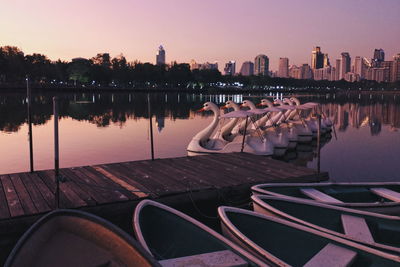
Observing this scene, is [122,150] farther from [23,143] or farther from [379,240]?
[379,240]

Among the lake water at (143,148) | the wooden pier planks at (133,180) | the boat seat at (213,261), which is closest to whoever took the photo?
Answer: the boat seat at (213,261)

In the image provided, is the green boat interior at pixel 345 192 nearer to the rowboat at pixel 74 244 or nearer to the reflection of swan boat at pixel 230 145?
→ the rowboat at pixel 74 244

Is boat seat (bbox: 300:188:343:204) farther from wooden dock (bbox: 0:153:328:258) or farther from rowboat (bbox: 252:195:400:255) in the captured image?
wooden dock (bbox: 0:153:328:258)

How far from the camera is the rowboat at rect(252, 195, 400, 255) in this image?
7.23m

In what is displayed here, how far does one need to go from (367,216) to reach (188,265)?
4.12 metres

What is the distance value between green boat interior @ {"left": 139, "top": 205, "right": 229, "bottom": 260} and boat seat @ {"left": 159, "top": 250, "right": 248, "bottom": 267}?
1.21 ft

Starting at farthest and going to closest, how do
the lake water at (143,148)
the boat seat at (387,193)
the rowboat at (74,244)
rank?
1. the lake water at (143,148)
2. the boat seat at (387,193)
3. the rowboat at (74,244)

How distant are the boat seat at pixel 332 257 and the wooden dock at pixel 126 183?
4.38 metres

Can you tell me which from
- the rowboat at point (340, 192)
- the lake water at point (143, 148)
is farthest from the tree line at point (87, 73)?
the rowboat at point (340, 192)

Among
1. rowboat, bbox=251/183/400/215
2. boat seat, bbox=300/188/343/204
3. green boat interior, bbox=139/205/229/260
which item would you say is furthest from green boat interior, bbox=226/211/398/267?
boat seat, bbox=300/188/343/204

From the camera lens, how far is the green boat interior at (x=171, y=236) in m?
6.35

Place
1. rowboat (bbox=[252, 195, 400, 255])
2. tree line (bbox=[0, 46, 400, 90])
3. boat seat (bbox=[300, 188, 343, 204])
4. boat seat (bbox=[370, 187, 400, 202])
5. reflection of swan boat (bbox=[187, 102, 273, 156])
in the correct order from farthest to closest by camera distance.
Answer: tree line (bbox=[0, 46, 400, 90]) → reflection of swan boat (bbox=[187, 102, 273, 156]) → boat seat (bbox=[370, 187, 400, 202]) → boat seat (bbox=[300, 188, 343, 204]) → rowboat (bbox=[252, 195, 400, 255])

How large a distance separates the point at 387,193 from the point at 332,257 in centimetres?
466

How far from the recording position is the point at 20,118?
4406cm
